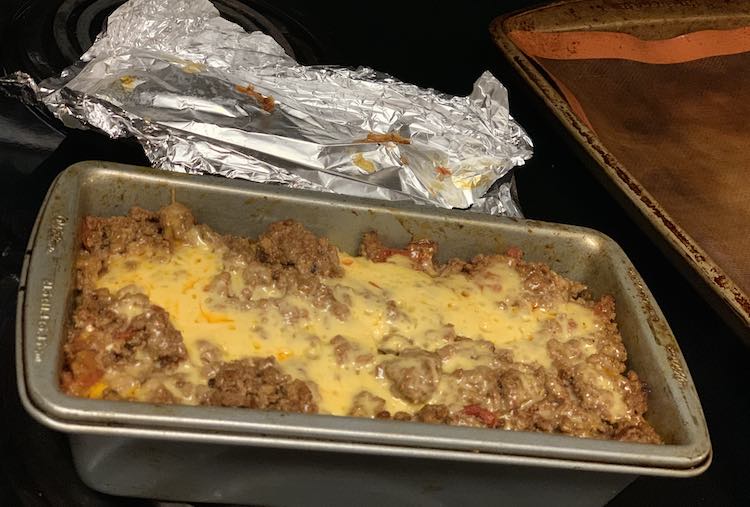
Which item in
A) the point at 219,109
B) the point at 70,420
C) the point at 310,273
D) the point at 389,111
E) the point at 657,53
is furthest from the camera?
the point at 657,53

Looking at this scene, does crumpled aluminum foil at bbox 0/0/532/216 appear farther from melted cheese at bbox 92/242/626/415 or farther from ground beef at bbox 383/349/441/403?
ground beef at bbox 383/349/441/403

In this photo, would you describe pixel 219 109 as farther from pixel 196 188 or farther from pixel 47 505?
pixel 47 505

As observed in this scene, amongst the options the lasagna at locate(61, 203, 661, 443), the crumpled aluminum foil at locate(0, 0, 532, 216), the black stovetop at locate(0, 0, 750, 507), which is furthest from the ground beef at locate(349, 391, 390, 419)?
the crumpled aluminum foil at locate(0, 0, 532, 216)

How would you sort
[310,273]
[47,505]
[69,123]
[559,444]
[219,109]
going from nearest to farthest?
1. [559,444]
2. [47,505]
3. [310,273]
4. [69,123]
5. [219,109]

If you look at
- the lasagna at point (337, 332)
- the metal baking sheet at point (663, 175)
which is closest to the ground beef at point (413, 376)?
the lasagna at point (337, 332)

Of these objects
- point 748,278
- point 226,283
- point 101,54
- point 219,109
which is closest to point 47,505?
point 226,283

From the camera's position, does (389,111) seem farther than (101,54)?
Yes
